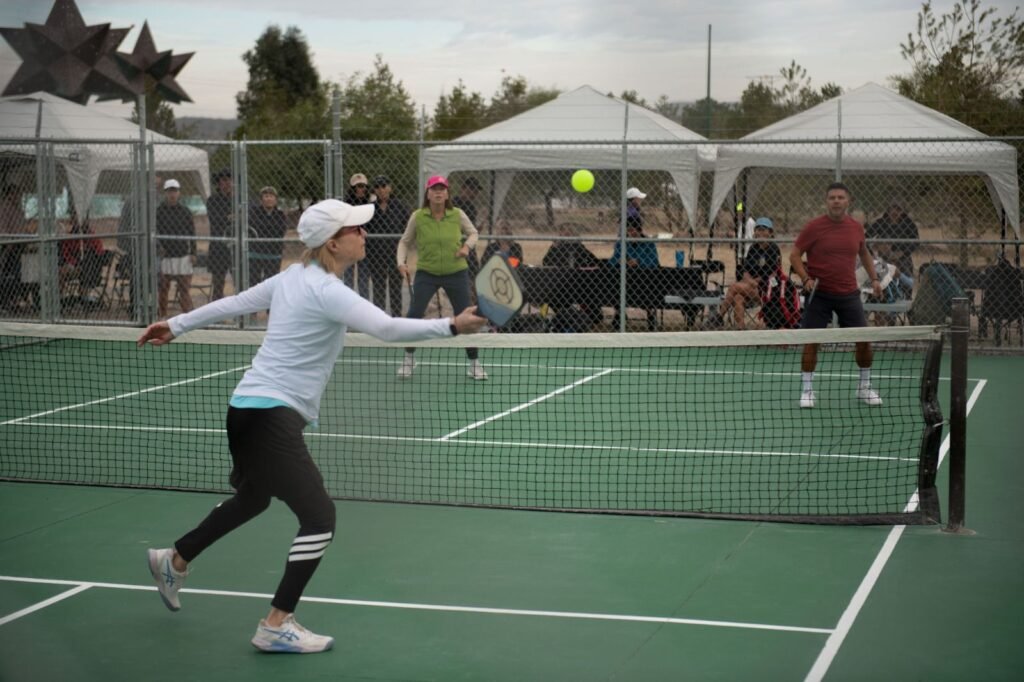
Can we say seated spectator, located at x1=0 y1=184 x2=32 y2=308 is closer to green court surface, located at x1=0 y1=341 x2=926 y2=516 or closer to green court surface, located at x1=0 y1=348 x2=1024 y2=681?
green court surface, located at x1=0 y1=341 x2=926 y2=516

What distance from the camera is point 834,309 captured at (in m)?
11.1

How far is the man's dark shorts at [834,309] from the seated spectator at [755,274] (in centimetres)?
405

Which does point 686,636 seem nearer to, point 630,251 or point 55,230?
point 630,251

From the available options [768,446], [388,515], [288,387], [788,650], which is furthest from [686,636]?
[768,446]

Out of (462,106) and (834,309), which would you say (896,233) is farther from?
(462,106)

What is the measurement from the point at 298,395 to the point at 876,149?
13239 millimetres

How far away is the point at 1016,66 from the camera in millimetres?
20656

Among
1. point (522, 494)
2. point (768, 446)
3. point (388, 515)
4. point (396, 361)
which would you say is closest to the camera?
point (388, 515)

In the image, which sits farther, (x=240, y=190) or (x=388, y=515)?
(x=240, y=190)

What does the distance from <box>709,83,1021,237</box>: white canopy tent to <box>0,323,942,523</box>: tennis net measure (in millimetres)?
3873

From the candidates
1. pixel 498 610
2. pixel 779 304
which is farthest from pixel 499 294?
pixel 779 304

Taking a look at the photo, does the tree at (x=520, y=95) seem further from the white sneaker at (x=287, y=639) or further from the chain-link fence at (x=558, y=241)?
the white sneaker at (x=287, y=639)

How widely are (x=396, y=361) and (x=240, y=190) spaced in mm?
3752

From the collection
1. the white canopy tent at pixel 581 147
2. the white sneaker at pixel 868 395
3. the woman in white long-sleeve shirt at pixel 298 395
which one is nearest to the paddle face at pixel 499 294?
the woman in white long-sleeve shirt at pixel 298 395
